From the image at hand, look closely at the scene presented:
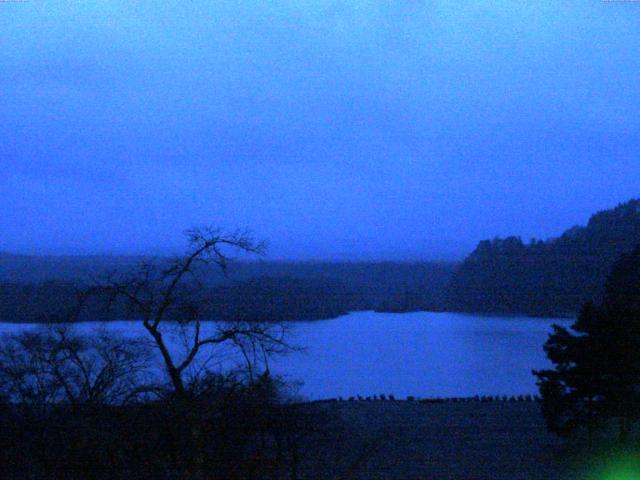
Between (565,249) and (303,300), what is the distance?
21.8 metres

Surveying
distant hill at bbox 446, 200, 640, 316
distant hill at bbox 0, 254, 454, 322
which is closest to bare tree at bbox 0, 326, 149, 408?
distant hill at bbox 0, 254, 454, 322

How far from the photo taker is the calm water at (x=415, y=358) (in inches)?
722

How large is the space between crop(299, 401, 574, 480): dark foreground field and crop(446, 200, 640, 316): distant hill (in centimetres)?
1677

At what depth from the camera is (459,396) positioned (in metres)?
18.8

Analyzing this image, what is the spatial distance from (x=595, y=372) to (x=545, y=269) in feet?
81.0

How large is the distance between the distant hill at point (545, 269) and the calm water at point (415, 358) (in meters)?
3.86

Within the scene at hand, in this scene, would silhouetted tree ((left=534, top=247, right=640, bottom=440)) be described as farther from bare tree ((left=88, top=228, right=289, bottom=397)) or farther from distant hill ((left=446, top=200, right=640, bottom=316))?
distant hill ((left=446, top=200, right=640, bottom=316))

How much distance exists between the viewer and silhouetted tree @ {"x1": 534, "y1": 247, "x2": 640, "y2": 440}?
10898 mm

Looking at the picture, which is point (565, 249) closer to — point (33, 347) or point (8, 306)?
point (8, 306)

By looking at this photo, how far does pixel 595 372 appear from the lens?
11.1 metres

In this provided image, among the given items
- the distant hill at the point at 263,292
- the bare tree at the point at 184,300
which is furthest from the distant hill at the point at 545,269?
the bare tree at the point at 184,300

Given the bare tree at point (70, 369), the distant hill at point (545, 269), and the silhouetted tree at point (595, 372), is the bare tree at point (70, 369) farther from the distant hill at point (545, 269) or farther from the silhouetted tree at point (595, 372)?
the distant hill at point (545, 269)

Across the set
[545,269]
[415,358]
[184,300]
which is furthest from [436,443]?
[545,269]

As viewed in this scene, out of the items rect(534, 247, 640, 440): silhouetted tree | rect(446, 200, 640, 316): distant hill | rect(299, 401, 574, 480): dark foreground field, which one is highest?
rect(446, 200, 640, 316): distant hill
